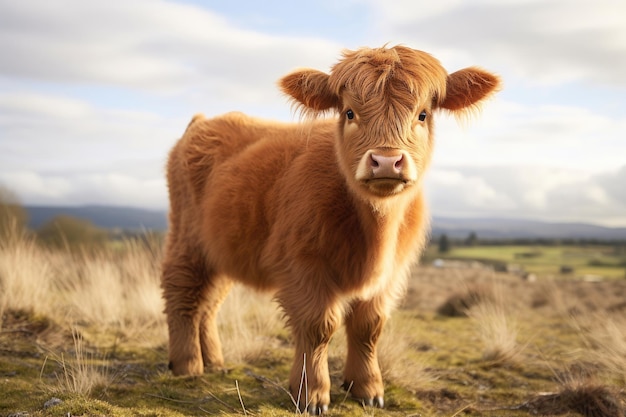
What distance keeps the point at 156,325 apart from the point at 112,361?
164cm

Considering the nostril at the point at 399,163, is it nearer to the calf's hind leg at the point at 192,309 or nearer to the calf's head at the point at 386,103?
the calf's head at the point at 386,103

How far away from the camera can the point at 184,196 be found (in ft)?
19.2

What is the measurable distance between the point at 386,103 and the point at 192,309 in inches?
113

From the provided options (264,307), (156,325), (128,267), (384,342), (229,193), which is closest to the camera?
(229,193)

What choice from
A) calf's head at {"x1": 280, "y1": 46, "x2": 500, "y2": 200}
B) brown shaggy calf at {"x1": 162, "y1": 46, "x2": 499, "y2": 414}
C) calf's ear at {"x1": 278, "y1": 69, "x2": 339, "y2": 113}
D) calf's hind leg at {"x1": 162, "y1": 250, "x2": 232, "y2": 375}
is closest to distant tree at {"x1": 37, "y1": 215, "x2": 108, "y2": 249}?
calf's hind leg at {"x1": 162, "y1": 250, "x2": 232, "y2": 375}

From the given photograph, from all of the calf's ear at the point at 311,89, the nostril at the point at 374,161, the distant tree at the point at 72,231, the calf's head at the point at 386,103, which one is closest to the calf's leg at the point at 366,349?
the calf's head at the point at 386,103

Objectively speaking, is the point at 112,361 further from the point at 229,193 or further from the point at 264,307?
the point at 264,307

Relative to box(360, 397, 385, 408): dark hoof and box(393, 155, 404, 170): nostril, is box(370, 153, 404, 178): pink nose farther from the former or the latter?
box(360, 397, 385, 408): dark hoof

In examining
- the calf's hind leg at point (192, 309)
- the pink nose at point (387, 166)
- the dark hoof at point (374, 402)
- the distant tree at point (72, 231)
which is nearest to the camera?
the pink nose at point (387, 166)

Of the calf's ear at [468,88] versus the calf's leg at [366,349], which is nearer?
the calf's ear at [468,88]

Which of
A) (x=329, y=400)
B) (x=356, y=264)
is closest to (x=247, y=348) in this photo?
(x=329, y=400)

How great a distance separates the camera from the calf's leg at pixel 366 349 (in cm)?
465

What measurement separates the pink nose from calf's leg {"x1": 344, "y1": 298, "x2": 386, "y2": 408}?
1460 mm

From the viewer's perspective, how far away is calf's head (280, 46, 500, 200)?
3.61m
